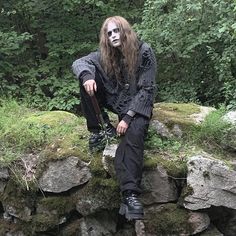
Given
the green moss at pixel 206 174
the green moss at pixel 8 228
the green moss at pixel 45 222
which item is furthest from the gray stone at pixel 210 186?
the green moss at pixel 8 228

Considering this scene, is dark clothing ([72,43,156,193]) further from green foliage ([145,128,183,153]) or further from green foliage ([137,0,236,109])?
green foliage ([137,0,236,109])

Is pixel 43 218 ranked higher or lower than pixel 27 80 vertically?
lower

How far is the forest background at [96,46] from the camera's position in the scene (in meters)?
6.01

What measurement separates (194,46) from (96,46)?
1.93m

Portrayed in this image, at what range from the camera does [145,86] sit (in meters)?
4.07

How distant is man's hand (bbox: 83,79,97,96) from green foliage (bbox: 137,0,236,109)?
2041mm

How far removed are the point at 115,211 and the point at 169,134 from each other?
93cm

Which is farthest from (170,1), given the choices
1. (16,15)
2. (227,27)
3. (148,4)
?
(16,15)

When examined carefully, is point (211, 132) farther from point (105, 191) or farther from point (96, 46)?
point (96, 46)

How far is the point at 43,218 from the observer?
4.20 m

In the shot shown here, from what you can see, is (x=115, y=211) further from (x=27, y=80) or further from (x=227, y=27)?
(x=27, y=80)

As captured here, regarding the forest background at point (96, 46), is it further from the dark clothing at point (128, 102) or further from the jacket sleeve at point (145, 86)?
the dark clothing at point (128, 102)

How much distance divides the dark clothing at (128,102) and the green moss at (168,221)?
0.40m

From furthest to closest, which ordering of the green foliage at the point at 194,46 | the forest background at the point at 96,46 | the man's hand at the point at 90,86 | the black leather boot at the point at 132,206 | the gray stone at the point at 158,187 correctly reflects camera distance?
the forest background at the point at 96,46 → the green foliage at the point at 194,46 → the gray stone at the point at 158,187 → the man's hand at the point at 90,86 → the black leather boot at the point at 132,206
